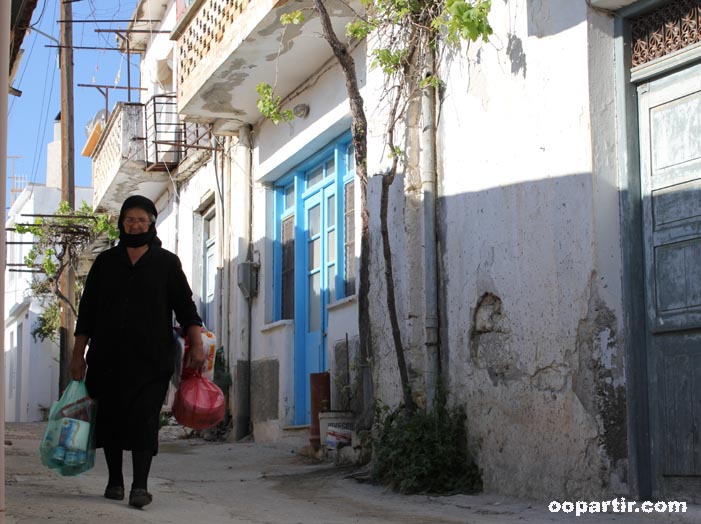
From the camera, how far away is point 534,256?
6328 millimetres

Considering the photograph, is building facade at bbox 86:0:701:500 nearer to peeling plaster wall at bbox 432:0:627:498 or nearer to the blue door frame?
peeling plaster wall at bbox 432:0:627:498

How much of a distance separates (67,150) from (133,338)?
49.8ft

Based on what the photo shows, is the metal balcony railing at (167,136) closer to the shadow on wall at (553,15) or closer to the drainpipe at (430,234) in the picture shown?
the drainpipe at (430,234)

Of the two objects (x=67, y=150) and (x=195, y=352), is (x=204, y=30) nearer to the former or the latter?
(x=195, y=352)

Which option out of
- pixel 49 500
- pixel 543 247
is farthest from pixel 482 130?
pixel 49 500

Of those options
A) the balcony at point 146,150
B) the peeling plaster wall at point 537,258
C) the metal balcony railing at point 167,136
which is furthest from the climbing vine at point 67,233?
the peeling plaster wall at point 537,258

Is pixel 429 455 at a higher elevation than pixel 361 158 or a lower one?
lower

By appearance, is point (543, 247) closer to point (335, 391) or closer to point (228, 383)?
point (335, 391)

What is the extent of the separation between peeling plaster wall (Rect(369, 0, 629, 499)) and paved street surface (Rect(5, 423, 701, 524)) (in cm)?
36

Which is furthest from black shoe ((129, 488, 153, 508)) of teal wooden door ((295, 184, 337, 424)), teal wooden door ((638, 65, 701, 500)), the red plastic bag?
teal wooden door ((295, 184, 337, 424))

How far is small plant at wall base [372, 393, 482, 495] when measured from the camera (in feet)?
22.1

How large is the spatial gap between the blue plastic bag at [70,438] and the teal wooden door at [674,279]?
287cm

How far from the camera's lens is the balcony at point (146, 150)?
51.7ft

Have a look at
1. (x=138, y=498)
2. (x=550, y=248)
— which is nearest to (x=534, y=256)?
(x=550, y=248)
